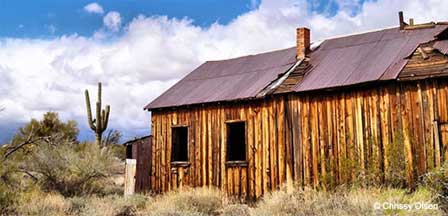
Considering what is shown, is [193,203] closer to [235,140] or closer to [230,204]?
[230,204]

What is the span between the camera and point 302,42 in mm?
16156

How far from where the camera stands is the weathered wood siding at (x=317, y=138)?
12.1m

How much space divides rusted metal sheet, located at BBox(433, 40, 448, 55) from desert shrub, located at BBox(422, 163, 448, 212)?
3050mm

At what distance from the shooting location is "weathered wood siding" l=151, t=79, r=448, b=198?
12094 millimetres

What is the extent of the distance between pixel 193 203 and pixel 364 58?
20.0 ft

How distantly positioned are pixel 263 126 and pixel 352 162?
117 inches

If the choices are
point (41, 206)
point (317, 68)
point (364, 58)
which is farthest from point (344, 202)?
point (41, 206)

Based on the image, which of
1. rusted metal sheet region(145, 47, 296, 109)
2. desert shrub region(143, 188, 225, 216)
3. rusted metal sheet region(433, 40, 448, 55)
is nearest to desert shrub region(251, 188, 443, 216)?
desert shrub region(143, 188, 225, 216)

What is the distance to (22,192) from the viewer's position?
14.0m

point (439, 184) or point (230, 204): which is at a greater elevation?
point (439, 184)

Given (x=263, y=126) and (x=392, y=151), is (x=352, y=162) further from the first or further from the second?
(x=263, y=126)

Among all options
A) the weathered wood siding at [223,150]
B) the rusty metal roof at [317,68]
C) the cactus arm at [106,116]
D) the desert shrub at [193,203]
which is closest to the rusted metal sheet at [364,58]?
the rusty metal roof at [317,68]

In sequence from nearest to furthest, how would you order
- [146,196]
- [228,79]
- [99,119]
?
[146,196] → [228,79] → [99,119]

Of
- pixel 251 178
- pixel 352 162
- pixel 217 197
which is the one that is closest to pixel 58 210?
pixel 217 197
